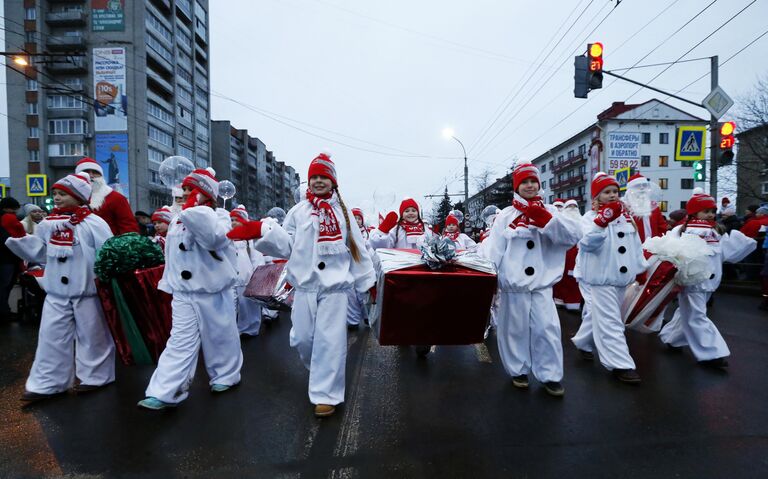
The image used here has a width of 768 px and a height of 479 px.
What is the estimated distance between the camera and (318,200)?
149 inches

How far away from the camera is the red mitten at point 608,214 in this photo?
410 centimetres

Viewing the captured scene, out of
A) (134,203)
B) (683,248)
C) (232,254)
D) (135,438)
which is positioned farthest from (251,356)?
(134,203)

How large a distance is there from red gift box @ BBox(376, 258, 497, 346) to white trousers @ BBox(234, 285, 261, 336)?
3.42m

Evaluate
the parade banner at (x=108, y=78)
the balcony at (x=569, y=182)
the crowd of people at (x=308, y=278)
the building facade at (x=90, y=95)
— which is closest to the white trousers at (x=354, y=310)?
the crowd of people at (x=308, y=278)

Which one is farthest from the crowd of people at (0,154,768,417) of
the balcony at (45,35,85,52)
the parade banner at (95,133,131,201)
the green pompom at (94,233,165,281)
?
the balcony at (45,35,85,52)

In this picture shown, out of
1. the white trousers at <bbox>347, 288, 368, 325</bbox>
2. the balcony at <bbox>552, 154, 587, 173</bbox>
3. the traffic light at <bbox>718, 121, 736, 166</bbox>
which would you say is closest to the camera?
the white trousers at <bbox>347, 288, 368, 325</bbox>

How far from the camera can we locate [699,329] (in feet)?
15.5

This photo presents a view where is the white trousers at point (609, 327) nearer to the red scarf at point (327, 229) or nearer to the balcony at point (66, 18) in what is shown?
the red scarf at point (327, 229)

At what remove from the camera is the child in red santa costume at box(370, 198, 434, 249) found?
254 inches

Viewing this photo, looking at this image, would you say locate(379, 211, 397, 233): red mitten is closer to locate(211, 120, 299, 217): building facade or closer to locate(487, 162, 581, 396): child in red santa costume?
locate(487, 162, 581, 396): child in red santa costume

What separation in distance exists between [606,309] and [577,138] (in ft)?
194

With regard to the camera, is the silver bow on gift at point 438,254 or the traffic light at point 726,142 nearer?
the silver bow on gift at point 438,254

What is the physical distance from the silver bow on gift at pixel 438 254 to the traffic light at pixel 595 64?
29.5 ft

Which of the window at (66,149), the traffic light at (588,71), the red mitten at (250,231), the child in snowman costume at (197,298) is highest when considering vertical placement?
the window at (66,149)
